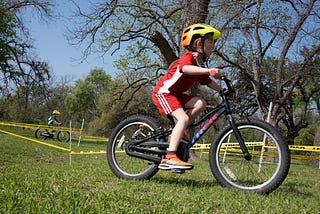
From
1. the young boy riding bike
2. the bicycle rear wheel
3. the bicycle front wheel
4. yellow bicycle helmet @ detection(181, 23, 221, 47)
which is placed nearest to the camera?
the bicycle front wheel

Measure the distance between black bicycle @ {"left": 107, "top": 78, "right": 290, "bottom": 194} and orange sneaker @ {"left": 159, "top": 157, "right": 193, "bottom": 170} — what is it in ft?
0.58

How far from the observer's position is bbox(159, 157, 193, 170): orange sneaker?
347 cm

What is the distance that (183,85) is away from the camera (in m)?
3.81

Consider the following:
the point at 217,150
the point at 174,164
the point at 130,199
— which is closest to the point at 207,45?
the point at 217,150

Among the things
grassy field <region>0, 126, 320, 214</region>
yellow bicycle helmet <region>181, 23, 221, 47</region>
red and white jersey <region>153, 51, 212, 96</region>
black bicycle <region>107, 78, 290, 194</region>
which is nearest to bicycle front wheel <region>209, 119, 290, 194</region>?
black bicycle <region>107, 78, 290, 194</region>

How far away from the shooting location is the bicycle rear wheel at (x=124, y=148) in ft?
13.2

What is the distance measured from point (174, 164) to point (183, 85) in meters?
0.95

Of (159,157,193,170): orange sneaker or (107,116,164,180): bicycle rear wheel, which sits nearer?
(159,157,193,170): orange sneaker

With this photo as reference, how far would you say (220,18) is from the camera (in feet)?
42.8

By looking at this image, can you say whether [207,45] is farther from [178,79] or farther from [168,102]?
[168,102]

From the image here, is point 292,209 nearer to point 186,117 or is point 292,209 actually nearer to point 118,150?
point 186,117

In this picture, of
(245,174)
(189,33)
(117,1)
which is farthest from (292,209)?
(117,1)

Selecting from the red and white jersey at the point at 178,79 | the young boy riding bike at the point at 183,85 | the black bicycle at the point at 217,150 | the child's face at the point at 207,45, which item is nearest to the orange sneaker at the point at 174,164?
the young boy riding bike at the point at 183,85

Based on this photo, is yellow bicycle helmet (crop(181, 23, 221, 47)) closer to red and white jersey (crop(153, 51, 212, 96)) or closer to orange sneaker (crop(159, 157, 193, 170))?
red and white jersey (crop(153, 51, 212, 96))
